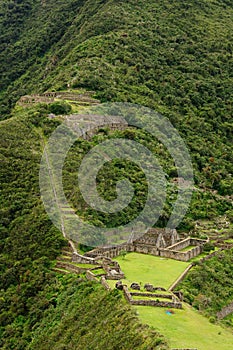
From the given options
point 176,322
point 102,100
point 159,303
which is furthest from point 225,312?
point 102,100

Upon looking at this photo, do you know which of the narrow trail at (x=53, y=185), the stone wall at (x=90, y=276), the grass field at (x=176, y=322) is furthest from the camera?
the narrow trail at (x=53, y=185)

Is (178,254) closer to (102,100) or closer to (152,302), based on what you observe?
(152,302)

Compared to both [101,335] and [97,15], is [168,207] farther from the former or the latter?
[97,15]

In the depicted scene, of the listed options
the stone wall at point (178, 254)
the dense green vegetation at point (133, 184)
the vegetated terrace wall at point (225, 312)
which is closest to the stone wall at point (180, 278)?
the stone wall at point (178, 254)

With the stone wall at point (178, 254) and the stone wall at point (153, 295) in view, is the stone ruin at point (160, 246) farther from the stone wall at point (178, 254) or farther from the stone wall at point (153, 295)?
the stone wall at point (153, 295)

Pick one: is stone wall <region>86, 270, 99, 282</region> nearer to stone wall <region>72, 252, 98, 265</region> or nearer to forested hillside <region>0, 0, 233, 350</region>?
forested hillside <region>0, 0, 233, 350</region>

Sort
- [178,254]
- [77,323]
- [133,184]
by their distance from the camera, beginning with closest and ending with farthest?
1. [77,323]
2. [178,254]
3. [133,184]

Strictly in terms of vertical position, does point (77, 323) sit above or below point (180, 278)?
below
